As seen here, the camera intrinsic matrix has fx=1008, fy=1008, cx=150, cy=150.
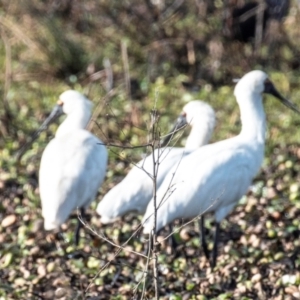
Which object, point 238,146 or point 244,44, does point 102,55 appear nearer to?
point 244,44

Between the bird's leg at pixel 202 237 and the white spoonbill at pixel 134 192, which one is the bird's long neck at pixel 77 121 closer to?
the white spoonbill at pixel 134 192

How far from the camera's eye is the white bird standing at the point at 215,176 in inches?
303

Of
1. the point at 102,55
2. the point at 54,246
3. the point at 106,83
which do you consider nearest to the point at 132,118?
the point at 106,83

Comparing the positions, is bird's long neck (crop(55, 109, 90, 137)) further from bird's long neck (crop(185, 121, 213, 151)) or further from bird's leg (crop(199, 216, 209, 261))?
bird's leg (crop(199, 216, 209, 261))

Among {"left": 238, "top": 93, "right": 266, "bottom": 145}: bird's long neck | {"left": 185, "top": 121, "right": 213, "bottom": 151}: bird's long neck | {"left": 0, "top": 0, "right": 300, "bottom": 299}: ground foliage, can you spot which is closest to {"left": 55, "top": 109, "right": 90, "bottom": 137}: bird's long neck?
{"left": 0, "top": 0, "right": 300, "bottom": 299}: ground foliage

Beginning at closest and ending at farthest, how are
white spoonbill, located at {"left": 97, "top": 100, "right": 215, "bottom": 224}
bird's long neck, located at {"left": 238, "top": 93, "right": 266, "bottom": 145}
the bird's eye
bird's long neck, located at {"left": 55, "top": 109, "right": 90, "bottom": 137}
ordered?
white spoonbill, located at {"left": 97, "top": 100, "right": 215, "bottom": 224} → bird's long neck, located at {"left": 238, "top": 93, "right": 266, "bottom": 145} → the bird's eye → bird's long neck, located at {"left": 55, "top": 109, "right": 90, "bottom": 137}

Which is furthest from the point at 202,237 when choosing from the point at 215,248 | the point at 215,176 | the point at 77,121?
the point at 77,121

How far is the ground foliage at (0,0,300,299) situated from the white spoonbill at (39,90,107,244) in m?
0.33

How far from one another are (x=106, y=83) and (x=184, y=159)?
485 cm

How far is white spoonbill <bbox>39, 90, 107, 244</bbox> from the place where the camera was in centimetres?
822

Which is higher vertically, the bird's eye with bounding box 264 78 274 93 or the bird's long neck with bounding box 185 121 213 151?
the bird's eye with bounding box 264 78 274 93

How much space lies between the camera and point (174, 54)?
13172 millimetres

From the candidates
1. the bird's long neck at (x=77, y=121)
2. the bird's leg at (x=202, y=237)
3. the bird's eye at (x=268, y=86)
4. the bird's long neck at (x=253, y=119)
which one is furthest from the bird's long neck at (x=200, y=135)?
the bird's long neck at (x=77, y=121)

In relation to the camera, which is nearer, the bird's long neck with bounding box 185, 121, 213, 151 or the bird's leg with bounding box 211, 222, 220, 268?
the bird's leg with bounding box 211, 222, 220, 268
